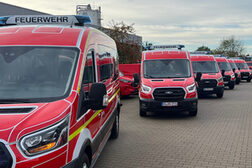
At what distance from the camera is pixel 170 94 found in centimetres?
1018

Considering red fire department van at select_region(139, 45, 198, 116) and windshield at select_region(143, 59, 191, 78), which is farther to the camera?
windshield at select_region(143, 59, 191, 78)

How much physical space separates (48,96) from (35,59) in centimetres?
67

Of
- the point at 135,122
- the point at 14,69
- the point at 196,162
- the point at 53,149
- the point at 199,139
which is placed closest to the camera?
the point at 53,149

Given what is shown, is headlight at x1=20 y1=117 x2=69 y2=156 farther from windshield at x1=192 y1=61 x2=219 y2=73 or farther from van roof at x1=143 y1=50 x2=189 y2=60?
windshield at x1=192 y1=61 x2=219 y2=73

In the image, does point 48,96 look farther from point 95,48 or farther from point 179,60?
point 179,60

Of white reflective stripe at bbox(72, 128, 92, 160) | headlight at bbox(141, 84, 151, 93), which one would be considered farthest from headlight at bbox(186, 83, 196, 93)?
white reflective stripe at bbox(72, 128, 92, 160)

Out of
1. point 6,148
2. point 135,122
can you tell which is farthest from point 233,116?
point 6,148

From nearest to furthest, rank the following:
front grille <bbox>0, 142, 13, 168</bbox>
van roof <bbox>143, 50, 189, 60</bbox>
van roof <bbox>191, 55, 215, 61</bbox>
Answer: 1. front grille <bbox>0, 142, 13, 168</bbox>
2. van roof <bbox>143, 50, 189, 60</bbox>
3. van roof <bbox>191, 55, 215, 61</bbox>

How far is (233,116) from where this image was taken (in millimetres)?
10898

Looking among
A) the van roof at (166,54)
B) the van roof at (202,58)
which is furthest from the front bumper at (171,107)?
the van roof at (202,58)

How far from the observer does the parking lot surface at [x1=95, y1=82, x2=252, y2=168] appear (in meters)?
5.86

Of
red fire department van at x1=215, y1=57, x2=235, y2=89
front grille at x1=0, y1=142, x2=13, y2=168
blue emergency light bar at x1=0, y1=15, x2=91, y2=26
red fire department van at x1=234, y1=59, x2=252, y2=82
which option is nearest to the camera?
front grille at x1=0, y1=142, x2=13, y2=168

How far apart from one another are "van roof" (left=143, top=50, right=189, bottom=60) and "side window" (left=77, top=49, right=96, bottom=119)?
7.06m

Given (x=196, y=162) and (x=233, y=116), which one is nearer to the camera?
(x=196, y=162)
